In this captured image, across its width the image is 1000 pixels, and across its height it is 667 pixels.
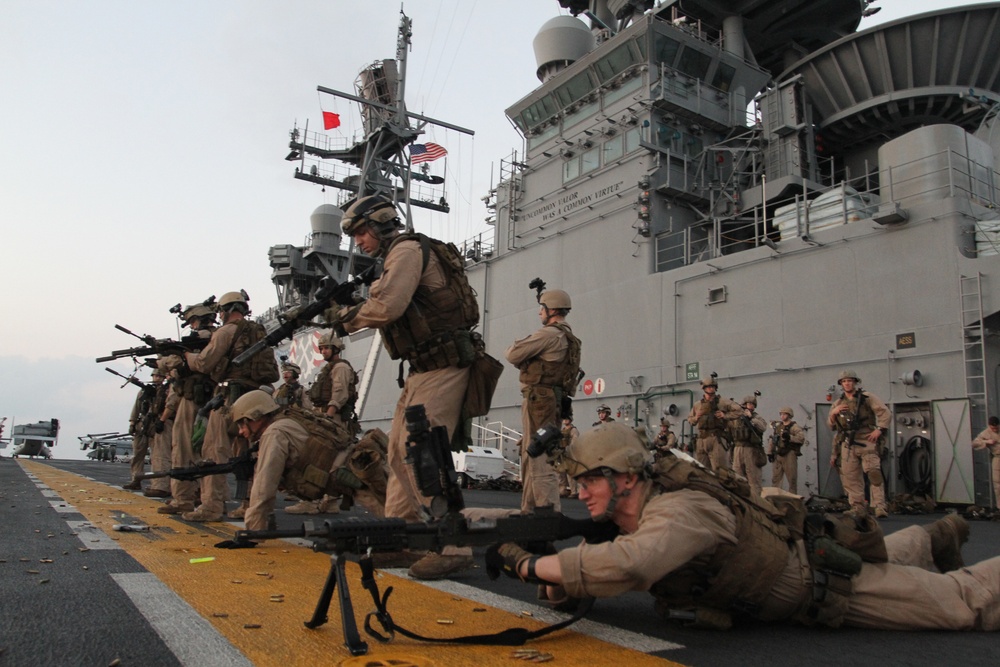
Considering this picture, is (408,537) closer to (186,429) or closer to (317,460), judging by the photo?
(317,460)

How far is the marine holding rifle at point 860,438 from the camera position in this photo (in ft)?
26.0

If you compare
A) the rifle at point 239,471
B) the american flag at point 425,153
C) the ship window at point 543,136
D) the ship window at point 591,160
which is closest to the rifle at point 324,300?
the rifle at point 239,471

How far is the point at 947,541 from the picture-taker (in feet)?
9.21

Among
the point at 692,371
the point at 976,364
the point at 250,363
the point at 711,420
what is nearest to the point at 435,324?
the point at 250,363

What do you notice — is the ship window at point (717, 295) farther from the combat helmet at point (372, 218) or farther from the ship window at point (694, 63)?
the combat helmet at point (372, 218)

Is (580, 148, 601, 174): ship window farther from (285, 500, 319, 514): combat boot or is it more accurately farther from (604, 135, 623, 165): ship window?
(285, 500, 319, 514): combat boot

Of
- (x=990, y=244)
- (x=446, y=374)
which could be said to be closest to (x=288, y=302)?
(x=990, y=244)

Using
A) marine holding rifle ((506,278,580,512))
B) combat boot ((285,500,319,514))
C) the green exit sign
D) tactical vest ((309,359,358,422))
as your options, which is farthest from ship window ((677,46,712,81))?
combat boot ((285,500,319,514))

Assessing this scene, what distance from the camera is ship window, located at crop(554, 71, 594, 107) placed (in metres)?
17.3

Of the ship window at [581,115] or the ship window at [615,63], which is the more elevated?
the ship window at [615,63]

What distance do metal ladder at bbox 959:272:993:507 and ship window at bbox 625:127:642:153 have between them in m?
7.81

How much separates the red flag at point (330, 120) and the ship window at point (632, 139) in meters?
15.4

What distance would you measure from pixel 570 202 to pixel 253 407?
13.2m

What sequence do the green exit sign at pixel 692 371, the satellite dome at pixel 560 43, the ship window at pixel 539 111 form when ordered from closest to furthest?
the green exit sign at pixel 692 371, the ship window at pixel 539 111, the satellite dome at pixel 560 43
